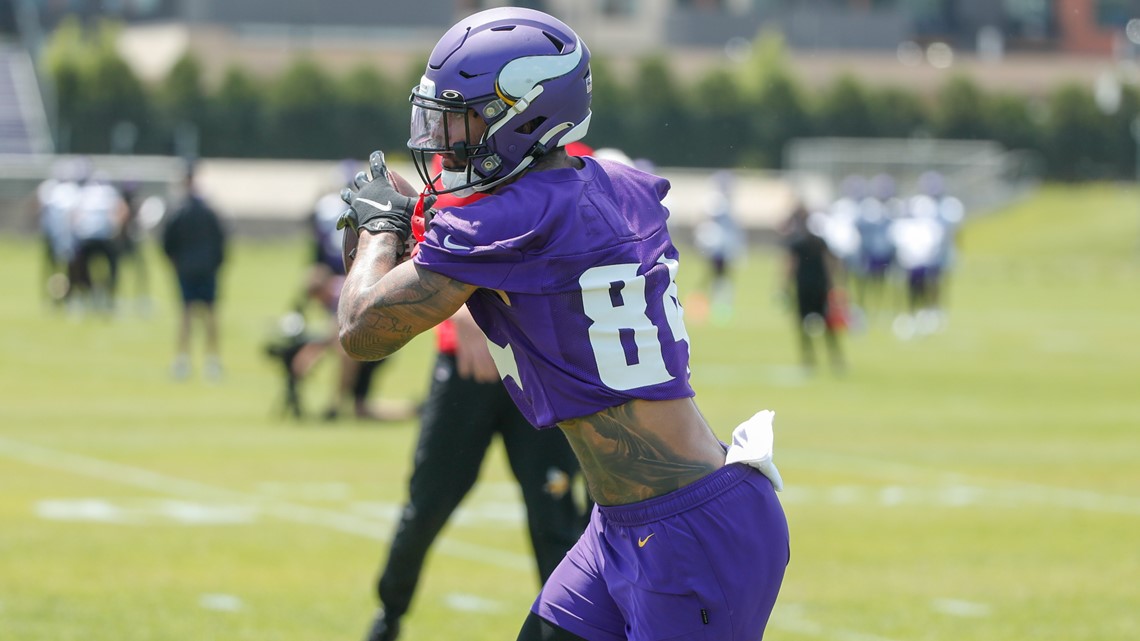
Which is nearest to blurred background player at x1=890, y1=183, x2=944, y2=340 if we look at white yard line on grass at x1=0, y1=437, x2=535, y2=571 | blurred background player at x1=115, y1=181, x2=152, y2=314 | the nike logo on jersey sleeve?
blurred background player at x1=115, y1=181, x2=152, y2=314

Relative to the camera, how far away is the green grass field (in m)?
7.96

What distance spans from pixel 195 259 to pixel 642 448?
14.8 metres

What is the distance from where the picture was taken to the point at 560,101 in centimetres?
403

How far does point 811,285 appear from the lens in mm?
19734

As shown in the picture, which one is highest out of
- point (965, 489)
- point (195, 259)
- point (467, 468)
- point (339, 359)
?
point (467, 468)

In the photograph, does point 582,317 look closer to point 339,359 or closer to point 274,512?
point 274,512

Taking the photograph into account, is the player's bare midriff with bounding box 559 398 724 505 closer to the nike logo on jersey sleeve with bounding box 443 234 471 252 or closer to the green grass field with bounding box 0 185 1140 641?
the nike logo on jersey sleeve with bounding box 443 234 471 252

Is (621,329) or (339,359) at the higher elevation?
(621,329)

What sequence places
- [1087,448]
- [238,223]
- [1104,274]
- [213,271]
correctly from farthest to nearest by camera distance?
[238,223] → [1104,274] → [213,271] → [1087,448]

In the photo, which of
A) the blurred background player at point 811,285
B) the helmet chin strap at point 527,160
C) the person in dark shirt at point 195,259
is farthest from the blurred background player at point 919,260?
the helmet chin strap at point 527,160

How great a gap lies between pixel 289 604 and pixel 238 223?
42.7 meters

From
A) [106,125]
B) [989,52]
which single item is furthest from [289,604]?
[989,52]

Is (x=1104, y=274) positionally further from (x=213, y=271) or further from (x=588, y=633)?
(x=588, y=633)

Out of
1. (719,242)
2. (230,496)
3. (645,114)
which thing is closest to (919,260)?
(719,242)
